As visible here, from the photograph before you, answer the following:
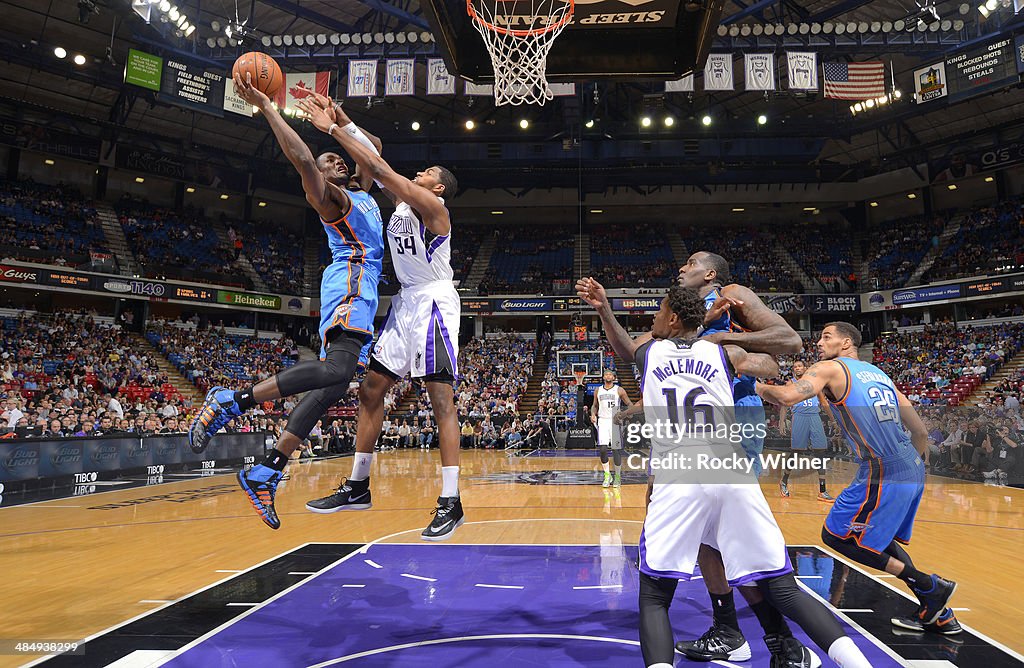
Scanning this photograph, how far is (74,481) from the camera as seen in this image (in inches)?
440

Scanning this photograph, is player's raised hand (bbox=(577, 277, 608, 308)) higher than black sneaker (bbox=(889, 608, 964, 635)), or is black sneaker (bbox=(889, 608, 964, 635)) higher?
player's raised hand (bbox=(577, 277, 608, 308))

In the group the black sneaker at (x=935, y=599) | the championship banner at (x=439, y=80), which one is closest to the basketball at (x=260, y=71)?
the black sneaker at (x=935, y=599)

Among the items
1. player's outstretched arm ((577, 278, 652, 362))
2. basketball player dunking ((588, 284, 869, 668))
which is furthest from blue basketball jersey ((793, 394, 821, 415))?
basketball player dunking ((588, 284, 869, 668))

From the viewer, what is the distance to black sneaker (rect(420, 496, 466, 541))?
396 cm

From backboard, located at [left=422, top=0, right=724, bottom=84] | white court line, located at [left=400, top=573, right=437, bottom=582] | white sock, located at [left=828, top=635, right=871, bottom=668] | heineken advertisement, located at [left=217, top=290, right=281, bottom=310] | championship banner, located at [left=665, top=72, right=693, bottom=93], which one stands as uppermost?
championship banner, located at [left=665, top=72, right=693, bottom=93]

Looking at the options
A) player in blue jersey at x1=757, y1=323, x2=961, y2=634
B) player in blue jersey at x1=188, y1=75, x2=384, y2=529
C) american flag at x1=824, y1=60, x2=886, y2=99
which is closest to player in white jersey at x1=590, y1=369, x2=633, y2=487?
player in blue jersey at x1=757, y1=323, x2=961, y2=634

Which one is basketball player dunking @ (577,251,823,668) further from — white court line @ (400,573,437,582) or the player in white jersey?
the player in white jersey

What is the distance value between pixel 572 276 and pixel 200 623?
89.4 feet

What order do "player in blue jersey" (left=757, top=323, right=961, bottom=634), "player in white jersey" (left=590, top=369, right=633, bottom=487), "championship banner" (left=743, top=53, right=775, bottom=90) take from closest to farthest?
"player in blue jersey" (left=757, top=323, right=961, bottom=634), "player in white jersey" (left=590, top=369, right=633, bottom=487), "championship banner" (left=743, top=53, right=775, bottom=90)

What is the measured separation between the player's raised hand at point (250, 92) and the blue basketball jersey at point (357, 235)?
778 millimetres

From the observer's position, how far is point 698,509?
9.39 ft

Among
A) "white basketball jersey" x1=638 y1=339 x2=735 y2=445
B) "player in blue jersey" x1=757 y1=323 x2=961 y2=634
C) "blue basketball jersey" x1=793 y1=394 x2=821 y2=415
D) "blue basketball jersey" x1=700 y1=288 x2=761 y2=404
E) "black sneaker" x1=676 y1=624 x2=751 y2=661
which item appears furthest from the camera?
"blue basketball jersey" x1=793 y1=394 x2=821 y2=415

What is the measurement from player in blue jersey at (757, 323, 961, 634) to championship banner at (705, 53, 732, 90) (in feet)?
45.3

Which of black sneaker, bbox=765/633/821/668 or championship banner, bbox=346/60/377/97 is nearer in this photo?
black sneaker, bbox=765/633/821/668
